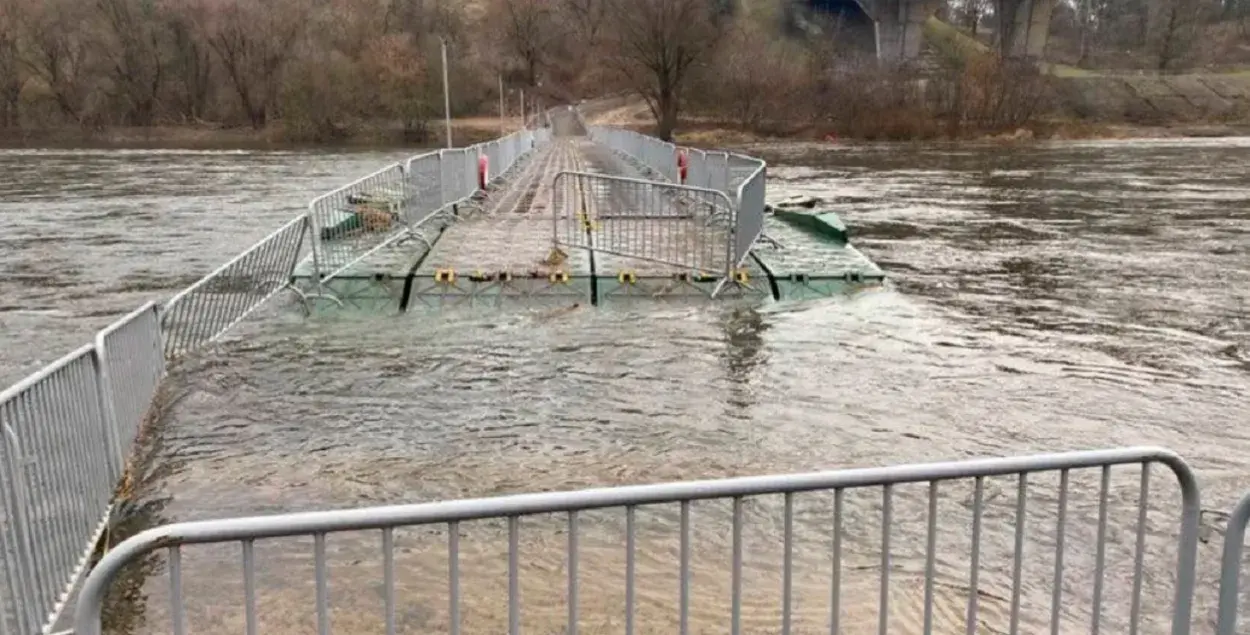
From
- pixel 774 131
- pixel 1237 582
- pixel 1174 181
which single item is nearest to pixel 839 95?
pixel 774 131

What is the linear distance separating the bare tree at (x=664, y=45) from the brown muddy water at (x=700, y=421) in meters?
67.9

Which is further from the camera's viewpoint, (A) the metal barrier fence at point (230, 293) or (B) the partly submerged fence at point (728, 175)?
(B) the partly submerged fence at point (728, 175)

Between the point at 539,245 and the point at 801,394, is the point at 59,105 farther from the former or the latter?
the point at 801,394

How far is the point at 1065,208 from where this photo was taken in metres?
26.0

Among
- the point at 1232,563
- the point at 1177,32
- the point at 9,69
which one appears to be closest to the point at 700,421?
the point at 1232,563

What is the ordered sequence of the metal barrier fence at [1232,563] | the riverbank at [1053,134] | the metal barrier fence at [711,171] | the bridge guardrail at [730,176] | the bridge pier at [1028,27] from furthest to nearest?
the bridge pier at [1028,27], the riverbank at [1053,134], the metal barrier fence at [711,171], the bridge guardrail at [730,176], the metal barrier fence at [1232,563]

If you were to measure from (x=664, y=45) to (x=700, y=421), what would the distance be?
79.0 m

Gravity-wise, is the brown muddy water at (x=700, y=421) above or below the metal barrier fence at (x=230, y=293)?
below

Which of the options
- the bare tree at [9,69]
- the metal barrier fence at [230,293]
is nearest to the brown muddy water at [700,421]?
the metal barrier fence at [230,293]

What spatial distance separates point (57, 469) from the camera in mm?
4938

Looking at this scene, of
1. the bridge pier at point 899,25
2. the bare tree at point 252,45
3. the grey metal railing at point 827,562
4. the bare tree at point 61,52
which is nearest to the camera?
the grey metal railing at point 827,562

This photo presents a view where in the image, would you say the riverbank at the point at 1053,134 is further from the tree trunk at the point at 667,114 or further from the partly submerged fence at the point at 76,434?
the partly submerged fence at the point at 76,434

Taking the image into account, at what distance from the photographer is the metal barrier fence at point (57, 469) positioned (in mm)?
4168

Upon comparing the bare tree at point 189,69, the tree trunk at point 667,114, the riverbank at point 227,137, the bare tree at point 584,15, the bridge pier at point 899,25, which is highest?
the bare tree at point 584,15
